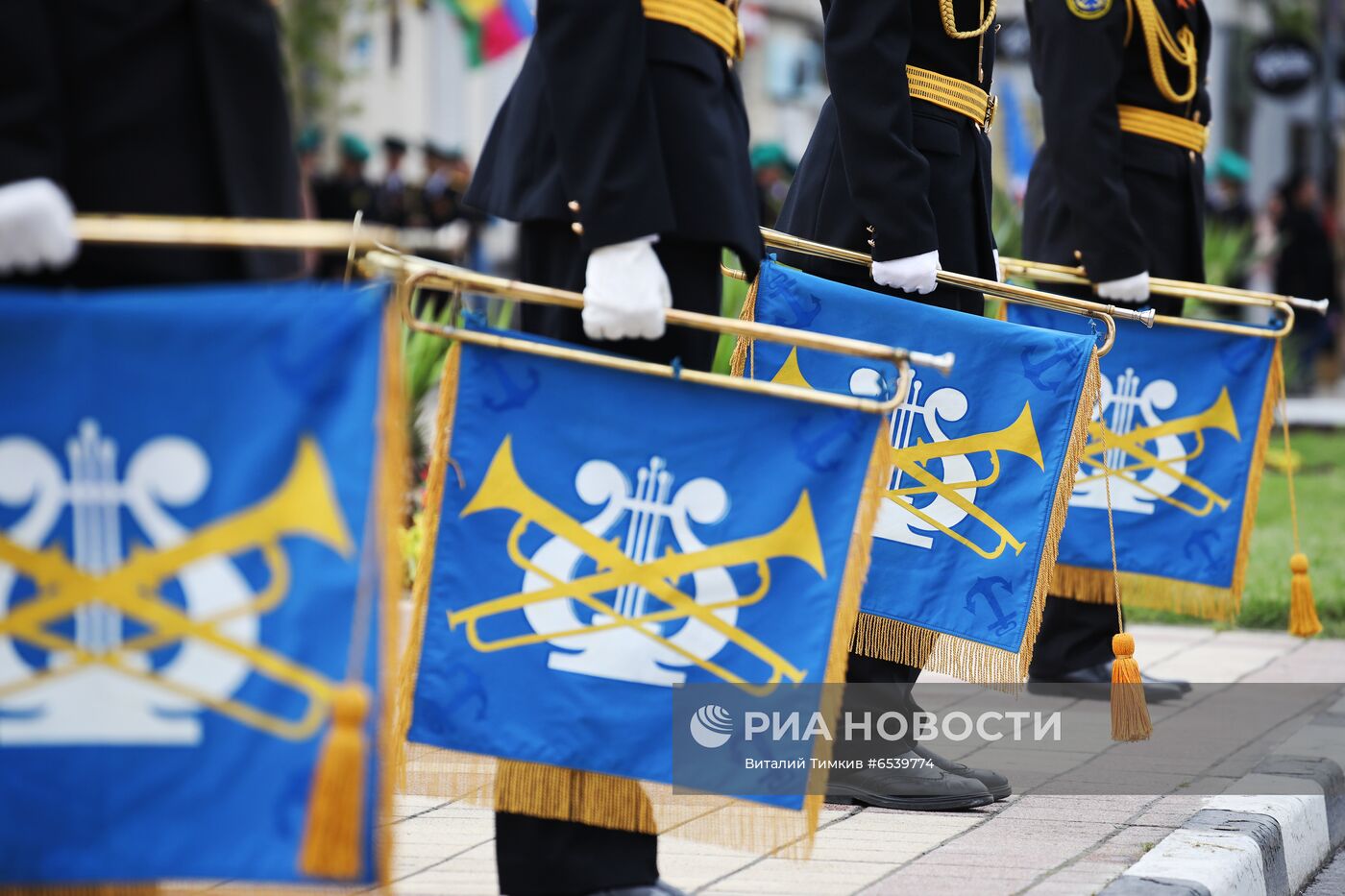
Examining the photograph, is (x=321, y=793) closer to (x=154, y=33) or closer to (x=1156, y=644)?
(x=154, y=33)

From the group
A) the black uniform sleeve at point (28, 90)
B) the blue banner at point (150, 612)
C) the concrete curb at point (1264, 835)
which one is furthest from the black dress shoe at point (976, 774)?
the black uniform sleeve at point (28, 90)

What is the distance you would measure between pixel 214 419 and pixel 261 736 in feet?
1.19

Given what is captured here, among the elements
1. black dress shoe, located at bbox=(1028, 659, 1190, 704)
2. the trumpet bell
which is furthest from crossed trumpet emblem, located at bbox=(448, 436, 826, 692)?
black dress shoe, located at bbox=(1028, 659, 1190, 704)

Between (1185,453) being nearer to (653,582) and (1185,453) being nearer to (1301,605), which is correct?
(1301,605)

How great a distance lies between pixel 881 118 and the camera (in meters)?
3.88

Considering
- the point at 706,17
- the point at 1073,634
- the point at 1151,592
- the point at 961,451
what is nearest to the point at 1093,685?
the point at 1073,634

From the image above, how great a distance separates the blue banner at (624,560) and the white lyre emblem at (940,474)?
1146mm

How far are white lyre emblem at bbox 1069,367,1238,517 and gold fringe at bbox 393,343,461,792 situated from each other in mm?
2403

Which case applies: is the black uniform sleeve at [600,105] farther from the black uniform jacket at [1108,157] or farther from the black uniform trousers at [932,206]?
the black uniform jacket at [1108,157]

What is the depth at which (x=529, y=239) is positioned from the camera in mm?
3115

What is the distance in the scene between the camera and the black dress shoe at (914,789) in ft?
13.0

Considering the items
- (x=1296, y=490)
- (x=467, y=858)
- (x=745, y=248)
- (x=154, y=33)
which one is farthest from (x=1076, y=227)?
(x=1296, y=490)

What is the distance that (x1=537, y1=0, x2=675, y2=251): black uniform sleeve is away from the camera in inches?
114

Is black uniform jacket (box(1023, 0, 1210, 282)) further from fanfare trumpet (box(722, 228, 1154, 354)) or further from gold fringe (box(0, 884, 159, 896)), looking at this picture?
gold fringe (box(0, 884, 159, 896))
